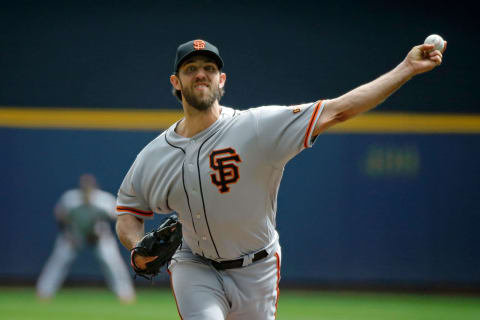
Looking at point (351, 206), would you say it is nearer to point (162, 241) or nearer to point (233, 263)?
point (233, 263)

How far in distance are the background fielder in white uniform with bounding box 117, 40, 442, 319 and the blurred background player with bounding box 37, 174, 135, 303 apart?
21.9 ft

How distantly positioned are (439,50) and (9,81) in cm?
1101

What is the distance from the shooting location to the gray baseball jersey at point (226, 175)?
3684 mm

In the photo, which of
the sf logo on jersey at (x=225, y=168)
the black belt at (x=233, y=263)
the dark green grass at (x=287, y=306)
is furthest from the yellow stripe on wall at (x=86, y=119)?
the sf logo on jersey at (x=225, y=168)

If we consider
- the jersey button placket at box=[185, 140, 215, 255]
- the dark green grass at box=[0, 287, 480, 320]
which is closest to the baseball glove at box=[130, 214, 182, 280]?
the jersey button placket at box=[185, 140, 215, 255]

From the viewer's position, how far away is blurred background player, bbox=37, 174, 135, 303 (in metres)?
10.5

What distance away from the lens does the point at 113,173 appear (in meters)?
Answer: 12.0

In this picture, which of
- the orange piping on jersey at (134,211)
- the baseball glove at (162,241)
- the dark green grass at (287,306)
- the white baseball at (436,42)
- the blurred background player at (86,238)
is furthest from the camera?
the blurred background player at (86,238)

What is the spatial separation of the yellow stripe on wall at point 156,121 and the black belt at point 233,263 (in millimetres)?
8015

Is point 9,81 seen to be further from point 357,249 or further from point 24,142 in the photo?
point 357,249

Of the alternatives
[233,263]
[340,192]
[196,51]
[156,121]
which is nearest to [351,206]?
[340,192]

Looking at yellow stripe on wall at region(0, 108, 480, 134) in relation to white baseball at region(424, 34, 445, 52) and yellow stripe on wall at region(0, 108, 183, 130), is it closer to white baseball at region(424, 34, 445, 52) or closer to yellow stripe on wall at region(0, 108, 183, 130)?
yellow stripe on wall at region(0, 108, 183, 130)

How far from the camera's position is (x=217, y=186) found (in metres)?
3.75

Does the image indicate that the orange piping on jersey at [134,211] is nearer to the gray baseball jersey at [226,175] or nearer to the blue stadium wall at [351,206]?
the gray baseball jersey at [226,175]
